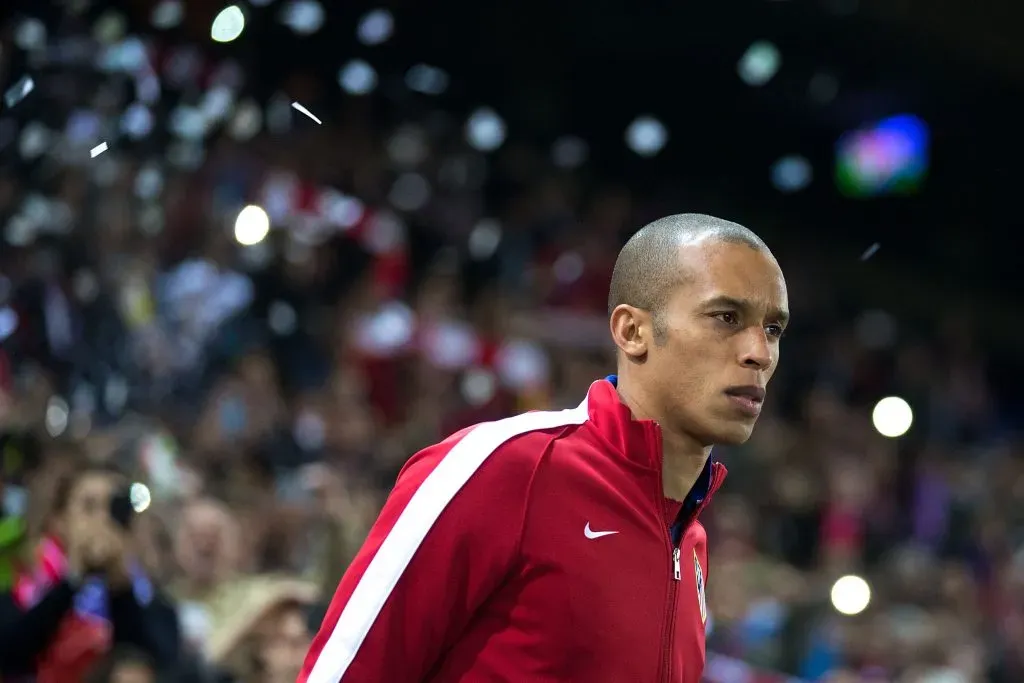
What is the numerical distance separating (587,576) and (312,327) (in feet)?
19.5

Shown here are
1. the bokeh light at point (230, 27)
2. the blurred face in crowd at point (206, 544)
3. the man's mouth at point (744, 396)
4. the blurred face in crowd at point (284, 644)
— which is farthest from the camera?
the bokeh light at point (230, 27)

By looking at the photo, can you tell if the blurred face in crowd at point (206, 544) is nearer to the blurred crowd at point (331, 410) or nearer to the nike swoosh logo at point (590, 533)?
the blurred crowd at point (331, 410)

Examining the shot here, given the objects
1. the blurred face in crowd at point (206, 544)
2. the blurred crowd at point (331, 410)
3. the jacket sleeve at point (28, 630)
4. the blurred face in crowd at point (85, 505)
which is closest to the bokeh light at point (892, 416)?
the blurred crowd at point (331, 410)

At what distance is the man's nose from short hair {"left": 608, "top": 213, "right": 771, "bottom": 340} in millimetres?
147

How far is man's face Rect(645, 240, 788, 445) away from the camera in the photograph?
7.84 ft

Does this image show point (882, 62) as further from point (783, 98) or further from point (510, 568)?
point (510, 568)

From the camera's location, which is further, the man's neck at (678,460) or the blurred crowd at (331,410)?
the blurred crowd at (331,410)

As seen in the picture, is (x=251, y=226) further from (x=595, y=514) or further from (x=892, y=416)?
(x=595, y=514)

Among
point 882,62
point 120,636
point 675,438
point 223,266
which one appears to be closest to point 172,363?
point 223,266

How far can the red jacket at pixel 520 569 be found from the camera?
2127mm

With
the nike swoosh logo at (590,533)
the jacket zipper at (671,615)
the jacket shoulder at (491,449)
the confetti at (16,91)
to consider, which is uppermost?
the jacket shoulder at (491,449)

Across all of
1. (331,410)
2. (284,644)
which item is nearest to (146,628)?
(284,644)

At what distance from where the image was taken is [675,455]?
2.46 m

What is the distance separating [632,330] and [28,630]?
2.31 m
